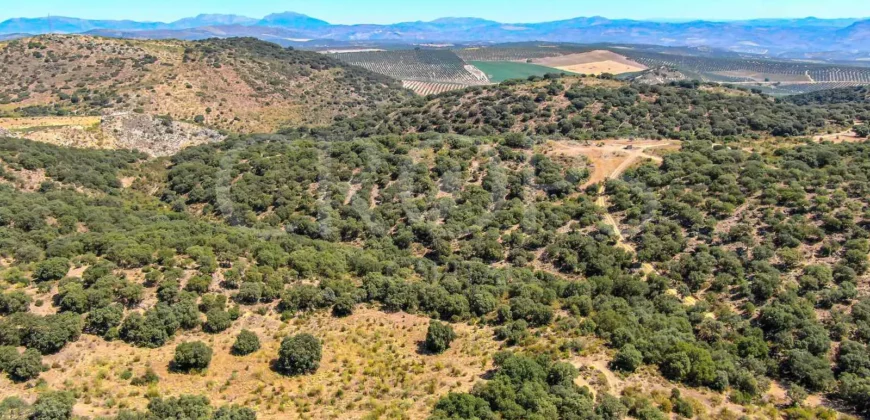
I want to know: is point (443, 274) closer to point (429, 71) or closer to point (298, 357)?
point (298, 357)

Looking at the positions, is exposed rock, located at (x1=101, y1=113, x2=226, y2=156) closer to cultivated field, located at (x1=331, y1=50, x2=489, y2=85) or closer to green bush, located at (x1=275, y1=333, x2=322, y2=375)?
green bush, located at (x1=275, y1=333, x2=322, y2=375)

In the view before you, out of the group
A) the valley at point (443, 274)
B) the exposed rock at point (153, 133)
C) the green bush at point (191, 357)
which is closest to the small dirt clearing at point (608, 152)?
the valley at point (443, 274)

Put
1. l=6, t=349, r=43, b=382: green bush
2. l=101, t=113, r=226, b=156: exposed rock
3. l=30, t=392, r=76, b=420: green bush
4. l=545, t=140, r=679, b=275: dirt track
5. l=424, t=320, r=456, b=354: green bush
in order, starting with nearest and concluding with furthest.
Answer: l=30, t=392, r=76, b=420: green bush < l=6, t=349, r=43, b=382: green bush < l=424, t=320, r=456, b=354: green bush < l=545, t=140, r=679, b=275: dirt track < l=101, t=113, r=226, b=156: exposed rock

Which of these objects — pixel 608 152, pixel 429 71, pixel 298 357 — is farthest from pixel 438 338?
pixel 429 71

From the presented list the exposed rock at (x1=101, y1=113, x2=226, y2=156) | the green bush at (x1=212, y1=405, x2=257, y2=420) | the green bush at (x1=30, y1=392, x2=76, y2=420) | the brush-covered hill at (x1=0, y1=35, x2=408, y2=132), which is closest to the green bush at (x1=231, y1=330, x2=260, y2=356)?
the green bush at (x1=212, y1=405, x2=257, y2=420)

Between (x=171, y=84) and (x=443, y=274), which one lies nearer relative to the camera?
(x=443, y=274)

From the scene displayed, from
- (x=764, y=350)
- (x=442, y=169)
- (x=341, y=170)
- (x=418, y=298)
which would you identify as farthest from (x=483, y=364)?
(x=341, y=170)
